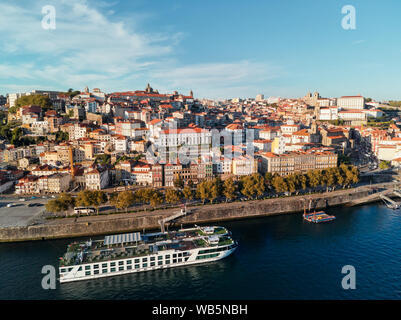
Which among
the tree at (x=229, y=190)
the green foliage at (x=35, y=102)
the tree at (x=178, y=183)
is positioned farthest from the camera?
the green foliage at (x=35, y=102)

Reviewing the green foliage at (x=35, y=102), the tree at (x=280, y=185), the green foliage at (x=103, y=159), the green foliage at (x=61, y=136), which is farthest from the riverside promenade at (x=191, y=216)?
the green foliage at (x=35, y=102)

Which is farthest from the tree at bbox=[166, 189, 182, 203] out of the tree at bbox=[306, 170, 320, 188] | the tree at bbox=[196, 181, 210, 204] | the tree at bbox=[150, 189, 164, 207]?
the tree at bbox=[306, 170, 320, 188]

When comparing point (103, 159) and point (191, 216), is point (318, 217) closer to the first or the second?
point (191, 216)

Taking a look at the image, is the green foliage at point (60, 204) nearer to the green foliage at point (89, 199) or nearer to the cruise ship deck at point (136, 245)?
the green foliage at point (89, 199)

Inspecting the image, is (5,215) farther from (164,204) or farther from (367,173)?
(367,173)

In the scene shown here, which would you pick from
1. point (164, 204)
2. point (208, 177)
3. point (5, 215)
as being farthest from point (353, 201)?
point (5, 215)

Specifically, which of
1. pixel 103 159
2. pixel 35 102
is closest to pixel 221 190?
pixel 103 159

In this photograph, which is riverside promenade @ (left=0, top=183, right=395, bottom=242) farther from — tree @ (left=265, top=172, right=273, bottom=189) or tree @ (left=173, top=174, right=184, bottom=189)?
tree @ (left=173, top=174, right=184, bottom=189)
